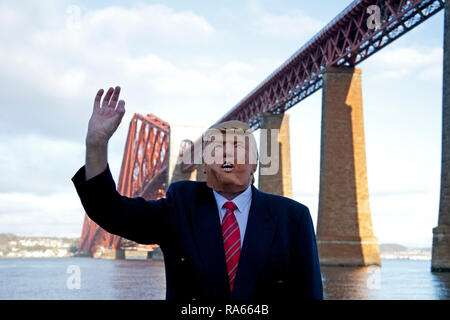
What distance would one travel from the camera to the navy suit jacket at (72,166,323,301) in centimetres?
182

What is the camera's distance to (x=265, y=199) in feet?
6.57

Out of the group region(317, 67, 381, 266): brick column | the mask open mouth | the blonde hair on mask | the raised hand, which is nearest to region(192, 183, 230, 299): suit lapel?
the mask open mouth

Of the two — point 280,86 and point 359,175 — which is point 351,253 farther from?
point 280,86

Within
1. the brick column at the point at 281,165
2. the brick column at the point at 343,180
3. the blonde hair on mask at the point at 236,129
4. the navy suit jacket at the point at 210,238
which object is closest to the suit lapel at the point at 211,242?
the navy suit jacket at the point at 210,238

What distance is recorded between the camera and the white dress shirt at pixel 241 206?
194 cm

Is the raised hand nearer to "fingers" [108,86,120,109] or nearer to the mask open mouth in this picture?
"fingers" [108,86,120,109]

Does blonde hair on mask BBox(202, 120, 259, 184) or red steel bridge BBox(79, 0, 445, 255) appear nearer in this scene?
blonde hair on mask BBox(202, 120, 259, 184)

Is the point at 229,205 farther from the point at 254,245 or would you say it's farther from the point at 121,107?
the point at 121,107

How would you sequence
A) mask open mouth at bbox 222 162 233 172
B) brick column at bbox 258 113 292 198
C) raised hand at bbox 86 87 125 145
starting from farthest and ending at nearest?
brick column at bbox 258 113 292 198, mask open mouth at bbox 222 162 233 172, raised hand at bbox 86 87 125 145

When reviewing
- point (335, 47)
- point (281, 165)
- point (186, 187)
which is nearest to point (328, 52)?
point (335, 47)

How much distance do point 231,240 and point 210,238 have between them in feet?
0.23

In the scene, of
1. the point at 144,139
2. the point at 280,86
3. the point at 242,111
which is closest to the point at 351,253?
the point at 280,86

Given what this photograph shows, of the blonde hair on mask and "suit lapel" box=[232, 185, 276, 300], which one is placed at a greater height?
the blonde hair on mask
